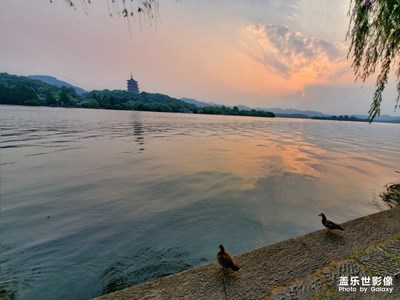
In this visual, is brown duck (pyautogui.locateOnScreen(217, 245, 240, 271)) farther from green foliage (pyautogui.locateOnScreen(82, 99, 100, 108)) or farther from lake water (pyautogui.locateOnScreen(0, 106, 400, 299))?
green foliage (pyautogui.locateOnScreen(82, 99, 100, 108))

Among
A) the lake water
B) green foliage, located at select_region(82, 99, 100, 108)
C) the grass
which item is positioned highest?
green foliage, located at select_region(82, 99, 100, 108)

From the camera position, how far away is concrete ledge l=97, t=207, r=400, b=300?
218cm

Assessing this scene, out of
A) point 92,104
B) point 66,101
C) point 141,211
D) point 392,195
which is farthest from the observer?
point 92,104

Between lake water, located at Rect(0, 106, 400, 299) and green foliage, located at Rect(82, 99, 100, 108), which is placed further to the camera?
green foliage, located at Rect(82, 99, 100, 108)

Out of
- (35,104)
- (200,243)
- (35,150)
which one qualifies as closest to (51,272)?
(200,243)

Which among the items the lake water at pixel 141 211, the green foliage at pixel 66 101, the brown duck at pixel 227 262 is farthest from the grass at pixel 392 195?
the green foliage at pixel 66 101

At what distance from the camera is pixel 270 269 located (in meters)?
2.49

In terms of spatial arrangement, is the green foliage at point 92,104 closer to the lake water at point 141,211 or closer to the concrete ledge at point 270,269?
the lake water at point 141,211

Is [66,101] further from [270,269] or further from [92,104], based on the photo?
[270,269]

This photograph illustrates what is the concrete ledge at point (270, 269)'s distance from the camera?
218 cm

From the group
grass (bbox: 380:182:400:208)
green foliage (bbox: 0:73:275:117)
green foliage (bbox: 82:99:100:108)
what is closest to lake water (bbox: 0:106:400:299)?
grass (bbox: 380:182:400:208)

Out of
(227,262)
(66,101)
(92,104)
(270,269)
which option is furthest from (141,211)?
(66,101)

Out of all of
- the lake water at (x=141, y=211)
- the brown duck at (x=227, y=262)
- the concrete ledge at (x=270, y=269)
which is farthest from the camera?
the lake water at (x=141, y=211)

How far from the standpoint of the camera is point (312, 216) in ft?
21.6
